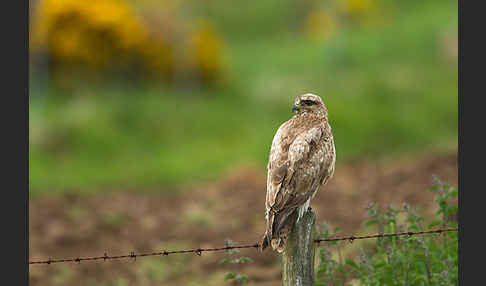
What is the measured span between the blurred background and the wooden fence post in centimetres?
539

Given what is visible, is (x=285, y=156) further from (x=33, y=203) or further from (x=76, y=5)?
(x=76, y=5)

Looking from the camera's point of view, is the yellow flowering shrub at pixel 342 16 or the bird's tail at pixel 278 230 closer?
the bird's tail at pixel 278 230

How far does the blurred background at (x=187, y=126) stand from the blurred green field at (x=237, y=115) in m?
0.06

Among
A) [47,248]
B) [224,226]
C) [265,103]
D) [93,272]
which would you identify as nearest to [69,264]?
[93,272]

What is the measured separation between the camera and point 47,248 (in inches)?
552

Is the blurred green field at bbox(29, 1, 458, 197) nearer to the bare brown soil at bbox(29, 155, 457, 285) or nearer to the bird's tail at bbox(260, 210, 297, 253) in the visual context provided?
the bare brown soil at bbox(29, 155, 457, 285)

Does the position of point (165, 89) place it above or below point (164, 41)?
below

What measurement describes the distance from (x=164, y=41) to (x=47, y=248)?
13153 mm

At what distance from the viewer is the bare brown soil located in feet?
39.1

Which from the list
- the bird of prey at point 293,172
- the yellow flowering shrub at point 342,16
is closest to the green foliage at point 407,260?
the bird of prey at point 293,172

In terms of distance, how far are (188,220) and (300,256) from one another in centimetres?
977

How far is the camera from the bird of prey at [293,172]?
6.38 metres

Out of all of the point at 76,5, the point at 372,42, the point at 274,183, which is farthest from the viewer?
the point at 372,42

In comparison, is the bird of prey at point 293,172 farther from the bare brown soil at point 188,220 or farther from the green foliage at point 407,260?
the bare brown soil at point 188,220
